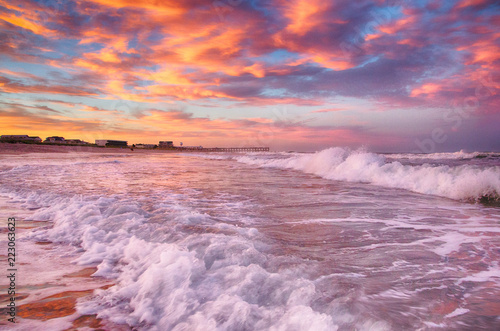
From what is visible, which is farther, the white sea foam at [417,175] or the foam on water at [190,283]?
the white sea foam at [417,175]

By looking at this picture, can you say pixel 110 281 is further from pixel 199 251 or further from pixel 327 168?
pixel 327 168

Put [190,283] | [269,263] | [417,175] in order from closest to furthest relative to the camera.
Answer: [190,283] < [269,263] < [417,175]

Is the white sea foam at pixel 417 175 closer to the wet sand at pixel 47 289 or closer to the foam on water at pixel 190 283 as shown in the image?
the foam on water at pixel 190 283

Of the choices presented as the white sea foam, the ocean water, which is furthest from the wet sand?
the white sea foam

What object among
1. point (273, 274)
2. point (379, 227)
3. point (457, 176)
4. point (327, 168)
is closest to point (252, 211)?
point (379, 227)

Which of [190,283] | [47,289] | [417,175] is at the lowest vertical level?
[47,289]

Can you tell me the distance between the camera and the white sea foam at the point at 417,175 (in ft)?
32.1

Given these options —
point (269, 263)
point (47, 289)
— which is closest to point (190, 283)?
point (269, 263)

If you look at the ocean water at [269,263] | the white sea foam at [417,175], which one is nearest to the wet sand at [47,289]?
the ocean water at [269,263]

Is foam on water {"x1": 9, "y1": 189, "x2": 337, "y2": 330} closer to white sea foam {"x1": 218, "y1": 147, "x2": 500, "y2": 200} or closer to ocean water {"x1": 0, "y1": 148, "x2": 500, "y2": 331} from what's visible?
ocean water {"x1": 0, "y1": 148, "x2": 500, "y2": 331}

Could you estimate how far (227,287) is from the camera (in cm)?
293

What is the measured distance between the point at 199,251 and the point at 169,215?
2.25 meters

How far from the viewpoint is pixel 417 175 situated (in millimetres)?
12609

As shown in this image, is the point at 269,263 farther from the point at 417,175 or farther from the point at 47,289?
the point at 417,175
